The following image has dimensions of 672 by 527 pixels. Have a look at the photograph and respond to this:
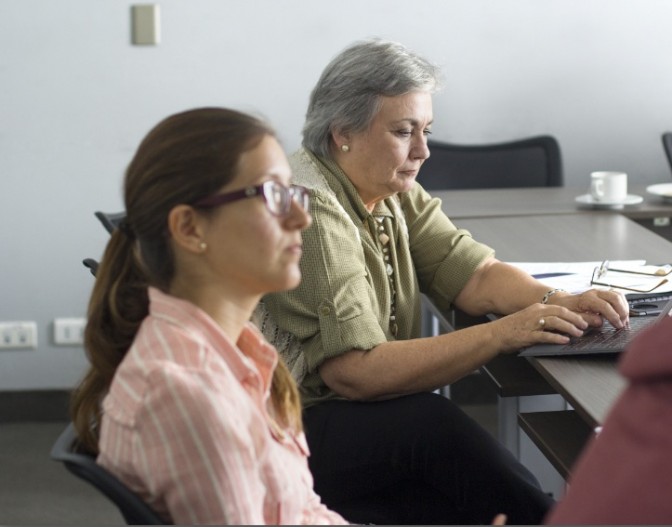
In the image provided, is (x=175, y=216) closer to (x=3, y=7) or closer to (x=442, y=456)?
(x=442, y=456)

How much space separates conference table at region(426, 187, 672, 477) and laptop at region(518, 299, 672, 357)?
15 millimetres

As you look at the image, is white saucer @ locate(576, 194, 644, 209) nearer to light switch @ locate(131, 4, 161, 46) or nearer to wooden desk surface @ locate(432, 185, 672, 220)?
wooden desk surface @ locate(432, 185, 672, 220)

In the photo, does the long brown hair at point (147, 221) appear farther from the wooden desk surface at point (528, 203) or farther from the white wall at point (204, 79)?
the white wall at point (204, 79)

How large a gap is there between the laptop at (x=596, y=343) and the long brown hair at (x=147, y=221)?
70 centimetres

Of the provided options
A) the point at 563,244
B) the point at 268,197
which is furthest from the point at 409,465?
the point at 563,244

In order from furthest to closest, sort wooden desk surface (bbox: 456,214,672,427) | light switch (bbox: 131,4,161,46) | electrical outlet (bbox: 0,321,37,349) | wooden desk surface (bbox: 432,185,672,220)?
1. electrical outlet (bbox: 0,321,37,349)
2. light switch (bbox: 131,4,161,46)
3. wooden desk surface (bbox: 432,185,672,220)
4. wooden desk surface (bbox: 456,214,672,427)

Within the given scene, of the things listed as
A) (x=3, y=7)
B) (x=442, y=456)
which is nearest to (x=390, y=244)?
(x=442, y=456)

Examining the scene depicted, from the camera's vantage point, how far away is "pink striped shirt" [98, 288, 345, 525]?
3.83 feet

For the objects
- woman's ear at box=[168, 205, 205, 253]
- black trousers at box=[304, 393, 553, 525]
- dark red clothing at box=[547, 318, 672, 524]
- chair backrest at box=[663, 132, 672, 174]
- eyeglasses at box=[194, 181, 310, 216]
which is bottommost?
black trousers at box=[304, 393, 553, 525]

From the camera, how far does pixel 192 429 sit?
116 centimetres

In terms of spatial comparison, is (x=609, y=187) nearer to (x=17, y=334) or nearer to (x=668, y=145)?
(x=668, y=145)

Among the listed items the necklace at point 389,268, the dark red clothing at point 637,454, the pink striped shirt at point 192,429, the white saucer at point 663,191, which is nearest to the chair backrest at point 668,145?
the white saucer at point 663,191

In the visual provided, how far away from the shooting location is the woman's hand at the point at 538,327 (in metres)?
1.87

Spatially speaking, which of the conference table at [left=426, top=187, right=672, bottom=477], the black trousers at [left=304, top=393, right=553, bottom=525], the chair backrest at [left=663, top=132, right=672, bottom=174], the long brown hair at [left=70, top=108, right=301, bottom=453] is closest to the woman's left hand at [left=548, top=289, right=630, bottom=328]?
the conference table at [left=426, top=187, right=672, bottom=477]
